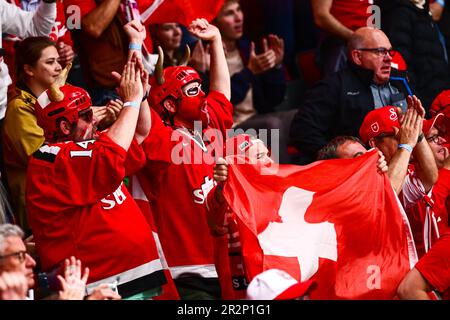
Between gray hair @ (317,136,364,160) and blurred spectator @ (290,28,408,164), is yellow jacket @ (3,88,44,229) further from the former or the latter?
blurred spectator @ (290,28,408,164)

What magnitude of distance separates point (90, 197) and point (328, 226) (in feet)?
5.44

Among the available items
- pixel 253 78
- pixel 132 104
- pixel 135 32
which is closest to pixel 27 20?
pixel 135 32

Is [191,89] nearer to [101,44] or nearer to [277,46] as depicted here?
[101,44]

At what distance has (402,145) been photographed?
30.2 feet

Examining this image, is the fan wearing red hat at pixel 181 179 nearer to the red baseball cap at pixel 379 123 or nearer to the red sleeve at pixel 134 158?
the red sleeve at pixel 134 158

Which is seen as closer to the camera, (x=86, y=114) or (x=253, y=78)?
(x=86, y=114)

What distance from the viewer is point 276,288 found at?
736cm

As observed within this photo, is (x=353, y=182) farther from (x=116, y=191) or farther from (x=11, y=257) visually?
(x=11, y=257)

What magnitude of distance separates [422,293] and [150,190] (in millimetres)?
2178

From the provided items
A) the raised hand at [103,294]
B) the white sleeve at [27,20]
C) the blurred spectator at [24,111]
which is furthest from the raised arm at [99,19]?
the raised hand at [103,294]

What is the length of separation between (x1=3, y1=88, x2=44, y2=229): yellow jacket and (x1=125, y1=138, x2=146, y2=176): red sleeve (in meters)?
1.08

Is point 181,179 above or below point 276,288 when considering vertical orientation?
below

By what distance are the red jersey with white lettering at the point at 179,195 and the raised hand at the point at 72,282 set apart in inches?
66.9
